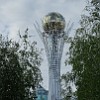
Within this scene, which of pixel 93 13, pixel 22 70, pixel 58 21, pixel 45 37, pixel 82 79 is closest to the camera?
pixel 93 13

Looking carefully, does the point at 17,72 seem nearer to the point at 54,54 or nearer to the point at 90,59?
the point at 90,59

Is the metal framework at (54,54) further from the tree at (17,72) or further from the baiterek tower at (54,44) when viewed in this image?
the tree at (17,72)

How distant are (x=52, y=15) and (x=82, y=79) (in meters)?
55.1

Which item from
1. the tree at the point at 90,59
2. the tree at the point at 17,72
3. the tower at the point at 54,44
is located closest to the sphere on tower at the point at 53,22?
the tower at the point at 54,44

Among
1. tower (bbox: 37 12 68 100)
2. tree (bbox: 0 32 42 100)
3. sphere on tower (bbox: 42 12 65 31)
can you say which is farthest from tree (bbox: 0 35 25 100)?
sphere on tower (bbox: 42 12 65 31)

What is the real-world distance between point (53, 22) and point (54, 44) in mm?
8078

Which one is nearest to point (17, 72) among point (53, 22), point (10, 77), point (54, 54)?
point (10, 77)

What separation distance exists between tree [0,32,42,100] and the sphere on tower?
1707 inches

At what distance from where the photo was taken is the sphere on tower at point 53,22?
72.2 m

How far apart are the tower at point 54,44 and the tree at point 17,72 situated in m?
34.7

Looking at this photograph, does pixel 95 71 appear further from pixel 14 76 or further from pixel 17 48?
pixel 17 48

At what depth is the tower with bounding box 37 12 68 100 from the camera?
2571 inches

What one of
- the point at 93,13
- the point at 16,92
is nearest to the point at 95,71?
the point at 93,13

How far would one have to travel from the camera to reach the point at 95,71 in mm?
18469
